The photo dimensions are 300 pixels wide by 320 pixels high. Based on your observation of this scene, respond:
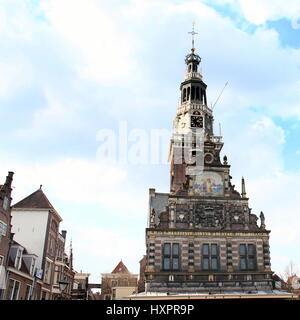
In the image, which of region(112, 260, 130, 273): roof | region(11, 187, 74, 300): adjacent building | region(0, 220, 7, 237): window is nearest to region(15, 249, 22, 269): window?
region(0, 220, 7, 237): window

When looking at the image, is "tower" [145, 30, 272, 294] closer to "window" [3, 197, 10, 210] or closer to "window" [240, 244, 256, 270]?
"window" [240, 244, 256, 270]

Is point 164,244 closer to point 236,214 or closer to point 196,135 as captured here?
point 236,214

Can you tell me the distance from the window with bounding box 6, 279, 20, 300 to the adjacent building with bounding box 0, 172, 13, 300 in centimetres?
115

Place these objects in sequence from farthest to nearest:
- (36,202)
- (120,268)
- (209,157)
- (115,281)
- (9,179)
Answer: (120,268), (115,281), (36,202), (209,157), (9,179)

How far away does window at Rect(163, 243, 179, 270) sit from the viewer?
2889 cm

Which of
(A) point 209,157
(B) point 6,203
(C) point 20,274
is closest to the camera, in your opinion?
(B) point 6,203

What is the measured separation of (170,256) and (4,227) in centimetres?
1335

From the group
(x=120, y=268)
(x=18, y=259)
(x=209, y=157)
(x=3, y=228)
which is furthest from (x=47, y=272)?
(x=120, y=268)

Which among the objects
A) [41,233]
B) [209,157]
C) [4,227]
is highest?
[209,157]

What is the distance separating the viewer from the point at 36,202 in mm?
35938

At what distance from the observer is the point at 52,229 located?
36188 millimetres

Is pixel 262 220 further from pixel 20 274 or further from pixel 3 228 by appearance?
pixel 3 228
